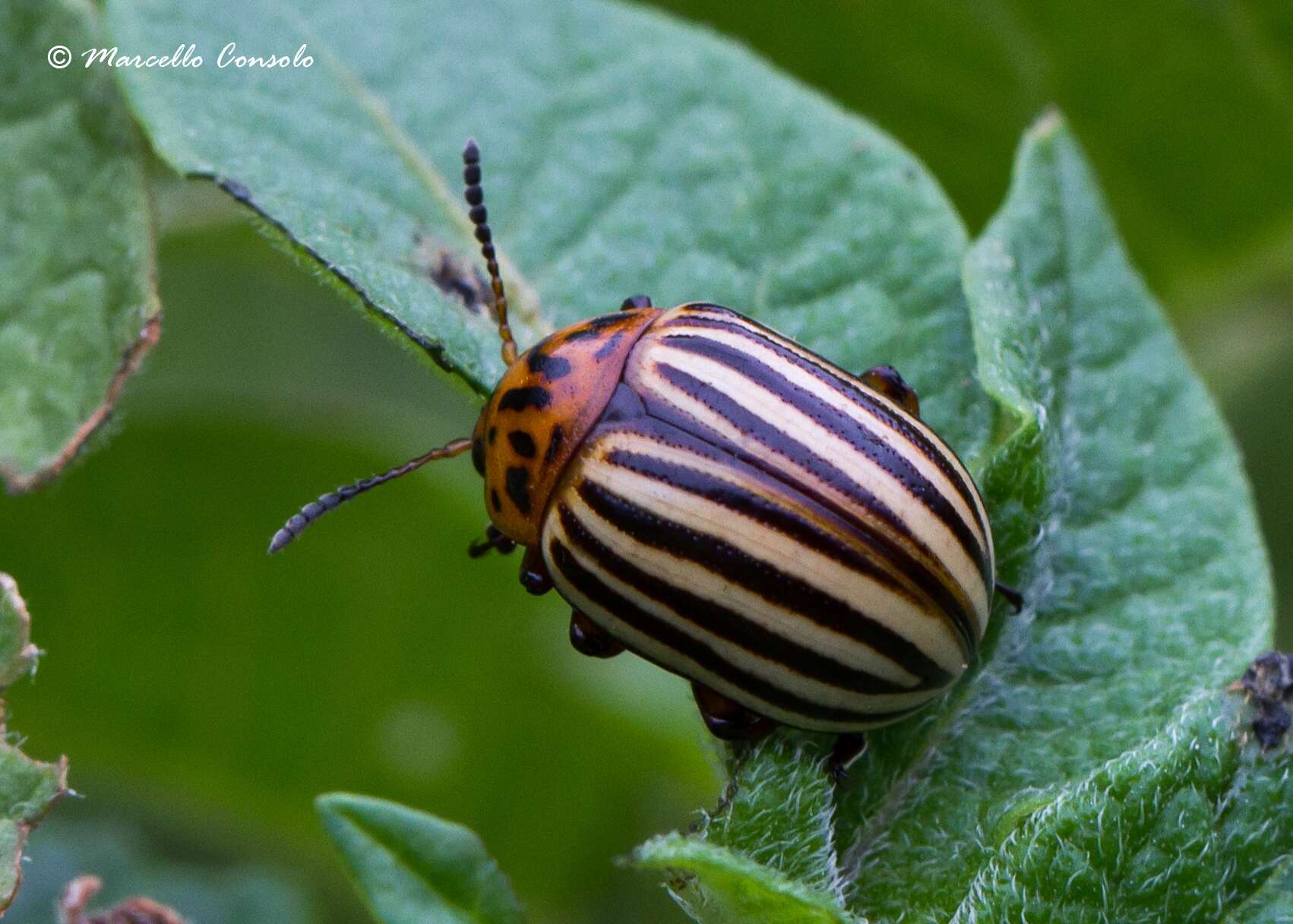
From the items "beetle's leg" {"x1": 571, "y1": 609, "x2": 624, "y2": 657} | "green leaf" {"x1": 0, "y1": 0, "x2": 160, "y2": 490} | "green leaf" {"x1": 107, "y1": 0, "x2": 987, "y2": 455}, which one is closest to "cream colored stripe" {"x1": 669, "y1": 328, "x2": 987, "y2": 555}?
"green leaf" {"x1": 107, "y1": 0, "x2": 987, "y2": 455}

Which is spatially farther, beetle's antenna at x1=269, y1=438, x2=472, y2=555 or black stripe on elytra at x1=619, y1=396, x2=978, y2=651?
beetle's antenna at x1=269, y1=438, x2=472, y2=555

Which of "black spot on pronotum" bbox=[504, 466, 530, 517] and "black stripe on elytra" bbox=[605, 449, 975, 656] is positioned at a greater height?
"black spot on pronotum" bbox=[504, 466, 530, 517]

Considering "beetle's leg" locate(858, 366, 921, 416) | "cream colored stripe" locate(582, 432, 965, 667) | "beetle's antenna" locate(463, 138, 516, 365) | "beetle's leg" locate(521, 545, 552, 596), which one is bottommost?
"cream colored stripe" locate(582, 432, 965, 667)

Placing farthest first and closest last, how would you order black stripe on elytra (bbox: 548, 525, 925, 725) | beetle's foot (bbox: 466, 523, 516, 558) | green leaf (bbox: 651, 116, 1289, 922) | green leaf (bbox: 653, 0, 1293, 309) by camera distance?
green leaf (bbox: 653, 0, 1293, 309), beetle's foot (bbox: 466, 523, 516, 558), black stripe on elytra (bbox: 548, 525, 925, 725), green leaf (bbox: 651, 116, 1289, 922)

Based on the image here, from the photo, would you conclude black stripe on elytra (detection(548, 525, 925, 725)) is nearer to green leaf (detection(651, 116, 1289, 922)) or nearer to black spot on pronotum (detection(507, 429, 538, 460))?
green leaf (detection(651, 116, 1289, 922))

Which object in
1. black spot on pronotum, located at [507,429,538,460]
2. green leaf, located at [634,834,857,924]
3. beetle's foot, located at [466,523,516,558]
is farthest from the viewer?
beetle's foot, located at [466,523,516,558]

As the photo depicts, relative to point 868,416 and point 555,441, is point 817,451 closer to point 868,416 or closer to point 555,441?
point 868,416

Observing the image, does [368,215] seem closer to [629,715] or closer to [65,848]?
[629,715]

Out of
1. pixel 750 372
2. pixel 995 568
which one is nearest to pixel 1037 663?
pixel 995 568
